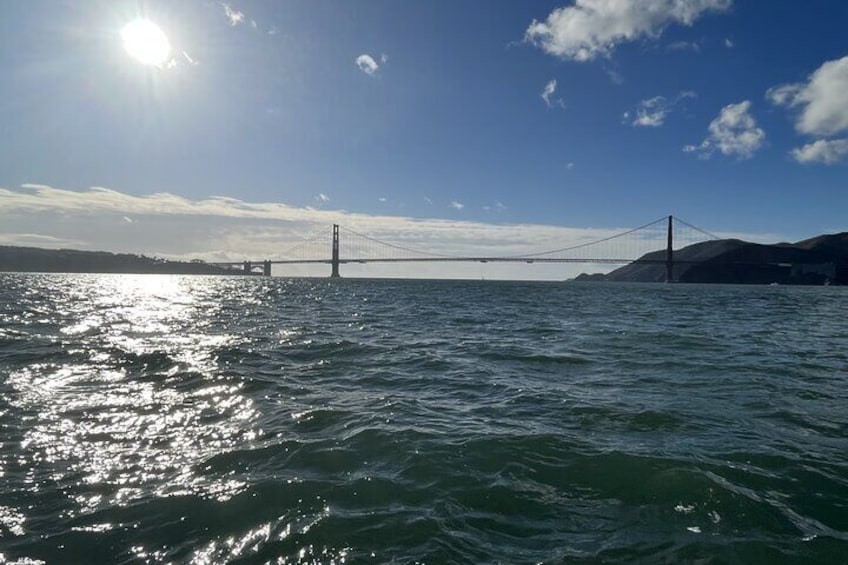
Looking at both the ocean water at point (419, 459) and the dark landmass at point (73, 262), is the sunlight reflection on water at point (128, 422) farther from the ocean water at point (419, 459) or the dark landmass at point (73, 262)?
the dark landmass at point (73, 262)

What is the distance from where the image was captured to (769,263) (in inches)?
4688

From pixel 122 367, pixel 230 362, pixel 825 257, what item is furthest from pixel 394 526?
pixel 825 257

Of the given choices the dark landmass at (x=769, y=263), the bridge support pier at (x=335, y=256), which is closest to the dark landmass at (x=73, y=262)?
the bridge support pier at (x=335, y=256)

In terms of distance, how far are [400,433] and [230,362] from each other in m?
6.12

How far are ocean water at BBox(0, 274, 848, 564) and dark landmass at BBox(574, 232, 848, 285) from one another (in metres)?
116

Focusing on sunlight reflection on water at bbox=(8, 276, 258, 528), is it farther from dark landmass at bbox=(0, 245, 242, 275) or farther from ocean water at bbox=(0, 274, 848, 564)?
dark landmass at bbox=(0, 245, 242, 275)

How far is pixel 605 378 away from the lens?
9.59 meters

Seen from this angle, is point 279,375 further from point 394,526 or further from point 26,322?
point 26,322

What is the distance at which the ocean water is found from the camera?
379cm

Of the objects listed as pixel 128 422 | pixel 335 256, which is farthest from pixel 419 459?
pixel 335 256

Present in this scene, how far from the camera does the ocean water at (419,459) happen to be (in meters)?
3.79

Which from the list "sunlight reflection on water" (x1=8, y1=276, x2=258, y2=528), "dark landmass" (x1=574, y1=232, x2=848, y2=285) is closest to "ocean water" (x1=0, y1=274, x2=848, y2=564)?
"sunlight reflection on water" (x1=8, y1=276, x2=258, y2=528)

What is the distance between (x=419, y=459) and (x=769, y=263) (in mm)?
140058

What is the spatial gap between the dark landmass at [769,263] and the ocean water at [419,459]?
116 m
